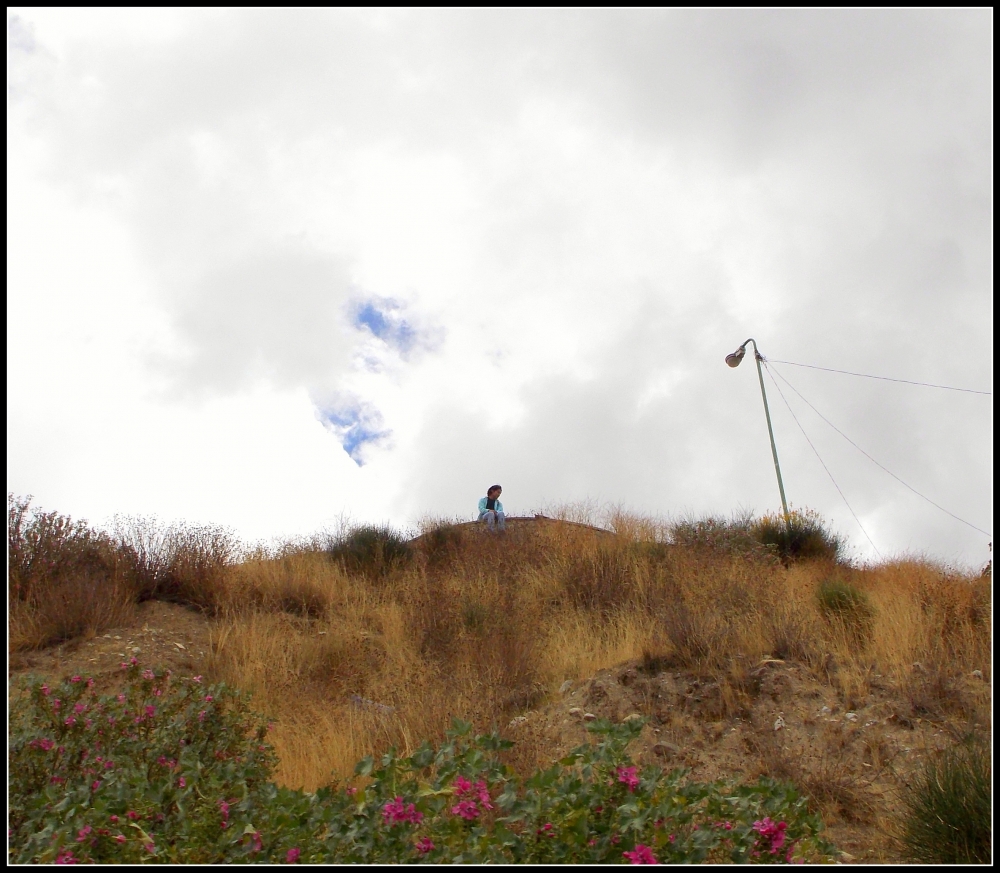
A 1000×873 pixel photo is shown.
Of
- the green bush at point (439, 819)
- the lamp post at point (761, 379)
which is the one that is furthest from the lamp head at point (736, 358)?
the green bush at point (439, 819)

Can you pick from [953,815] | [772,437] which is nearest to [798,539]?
[772,437]

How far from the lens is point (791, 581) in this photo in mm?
10492

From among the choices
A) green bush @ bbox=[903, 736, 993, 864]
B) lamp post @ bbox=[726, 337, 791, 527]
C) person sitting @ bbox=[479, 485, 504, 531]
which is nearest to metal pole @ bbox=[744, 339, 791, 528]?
lamp post @ bbox=[726, 337, 791, 527]

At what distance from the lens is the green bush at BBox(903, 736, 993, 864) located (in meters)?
3.72

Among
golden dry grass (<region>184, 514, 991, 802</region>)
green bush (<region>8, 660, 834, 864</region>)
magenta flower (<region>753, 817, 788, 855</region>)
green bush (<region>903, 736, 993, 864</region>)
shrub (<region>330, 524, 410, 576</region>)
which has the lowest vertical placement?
green bush (<region>903, 736, 993, 864</region>)

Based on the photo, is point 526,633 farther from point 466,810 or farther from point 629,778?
point 466,810

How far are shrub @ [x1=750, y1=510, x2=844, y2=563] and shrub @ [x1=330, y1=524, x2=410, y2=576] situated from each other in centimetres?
643

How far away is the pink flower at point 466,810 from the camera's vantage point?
2.59 metres

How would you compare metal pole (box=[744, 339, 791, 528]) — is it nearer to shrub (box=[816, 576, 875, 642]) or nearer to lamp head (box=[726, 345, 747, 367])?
lamp head (box=[726, 345, 747, 367])

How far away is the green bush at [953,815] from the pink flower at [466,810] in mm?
2623

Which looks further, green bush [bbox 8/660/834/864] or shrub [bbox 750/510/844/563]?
shrub [bbox 750/510/844/563]

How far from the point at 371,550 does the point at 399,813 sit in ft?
34.0

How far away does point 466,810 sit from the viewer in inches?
103

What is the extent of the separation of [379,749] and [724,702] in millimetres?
2807
